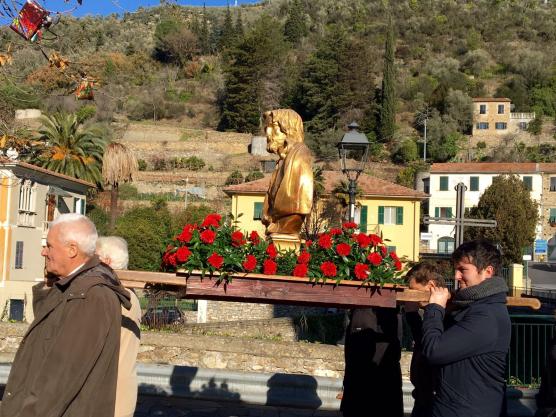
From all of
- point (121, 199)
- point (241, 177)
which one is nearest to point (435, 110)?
point (241, 177)

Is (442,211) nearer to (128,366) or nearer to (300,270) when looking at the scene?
(300,270)

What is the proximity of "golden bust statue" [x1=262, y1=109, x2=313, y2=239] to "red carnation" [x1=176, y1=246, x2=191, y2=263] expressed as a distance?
2.38 metres

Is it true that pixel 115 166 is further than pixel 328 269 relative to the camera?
Yes

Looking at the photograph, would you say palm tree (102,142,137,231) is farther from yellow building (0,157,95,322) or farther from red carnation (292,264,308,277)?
red carnation (292,264,308,277)

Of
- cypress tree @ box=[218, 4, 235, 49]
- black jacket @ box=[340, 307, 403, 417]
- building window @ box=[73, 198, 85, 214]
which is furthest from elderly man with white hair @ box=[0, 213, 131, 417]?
cypress tree @ box=[218, 4, 235, 49]

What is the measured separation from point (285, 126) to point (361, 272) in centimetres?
291

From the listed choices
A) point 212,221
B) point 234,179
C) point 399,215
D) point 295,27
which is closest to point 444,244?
point 399,215

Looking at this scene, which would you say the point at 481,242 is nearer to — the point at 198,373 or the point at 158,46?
the point at 198,373

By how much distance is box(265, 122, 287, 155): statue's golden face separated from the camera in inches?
285

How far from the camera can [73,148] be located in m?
40.9

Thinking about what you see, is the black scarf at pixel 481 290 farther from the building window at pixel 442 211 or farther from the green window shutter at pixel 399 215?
the building window at pixel 442 211

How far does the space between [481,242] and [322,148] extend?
58.7 m

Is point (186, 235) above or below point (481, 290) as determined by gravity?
above

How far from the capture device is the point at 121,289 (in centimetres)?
336
